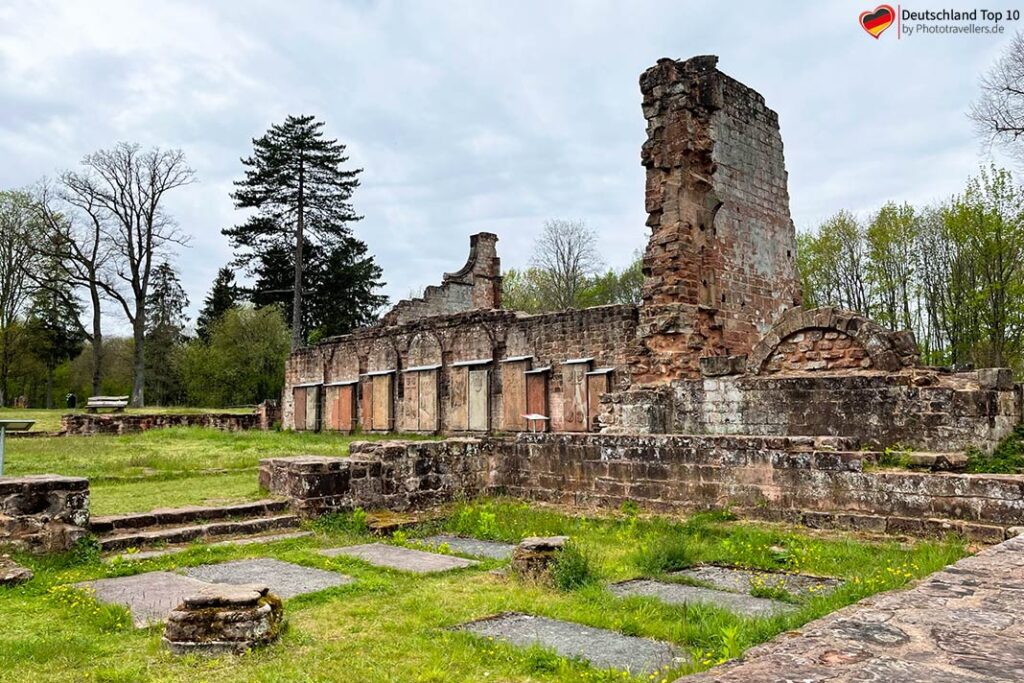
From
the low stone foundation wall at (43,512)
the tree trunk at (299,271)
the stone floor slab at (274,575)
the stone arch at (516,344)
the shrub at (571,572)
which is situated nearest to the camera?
the shrub at (571,572)

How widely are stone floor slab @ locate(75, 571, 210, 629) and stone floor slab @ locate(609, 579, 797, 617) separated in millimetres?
3313

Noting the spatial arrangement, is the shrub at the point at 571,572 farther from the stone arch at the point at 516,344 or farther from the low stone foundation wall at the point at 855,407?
the stone arch at the point at 516,344

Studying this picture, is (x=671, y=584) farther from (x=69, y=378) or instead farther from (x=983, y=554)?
(x=69, y=378)

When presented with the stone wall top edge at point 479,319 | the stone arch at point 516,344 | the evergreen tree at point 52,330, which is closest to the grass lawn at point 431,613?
the stone wall top edge at point 479,319

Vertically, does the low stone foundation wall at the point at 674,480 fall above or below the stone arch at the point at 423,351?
below

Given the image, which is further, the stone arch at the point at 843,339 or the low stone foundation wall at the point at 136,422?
the low stone foundation wall at the point at 136,422

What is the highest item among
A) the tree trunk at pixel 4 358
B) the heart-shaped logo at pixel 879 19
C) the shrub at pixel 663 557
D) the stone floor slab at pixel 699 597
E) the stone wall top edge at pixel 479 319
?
the heart-shaped logo at pixel 879 19

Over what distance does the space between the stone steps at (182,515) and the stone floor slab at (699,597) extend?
16.9ft

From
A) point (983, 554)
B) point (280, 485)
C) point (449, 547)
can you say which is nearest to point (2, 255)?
point (280, 485)

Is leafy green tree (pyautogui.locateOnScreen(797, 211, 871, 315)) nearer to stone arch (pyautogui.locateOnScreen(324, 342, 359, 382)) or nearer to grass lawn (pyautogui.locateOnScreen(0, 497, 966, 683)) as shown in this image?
stone arch (pyautogui.locateOnScreen(324, 342, 359, 382))

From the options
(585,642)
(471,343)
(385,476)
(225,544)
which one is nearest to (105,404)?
(471,343)

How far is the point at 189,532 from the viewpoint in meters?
8.81

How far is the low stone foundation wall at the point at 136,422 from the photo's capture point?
2661cm

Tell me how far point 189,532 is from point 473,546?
315cm
